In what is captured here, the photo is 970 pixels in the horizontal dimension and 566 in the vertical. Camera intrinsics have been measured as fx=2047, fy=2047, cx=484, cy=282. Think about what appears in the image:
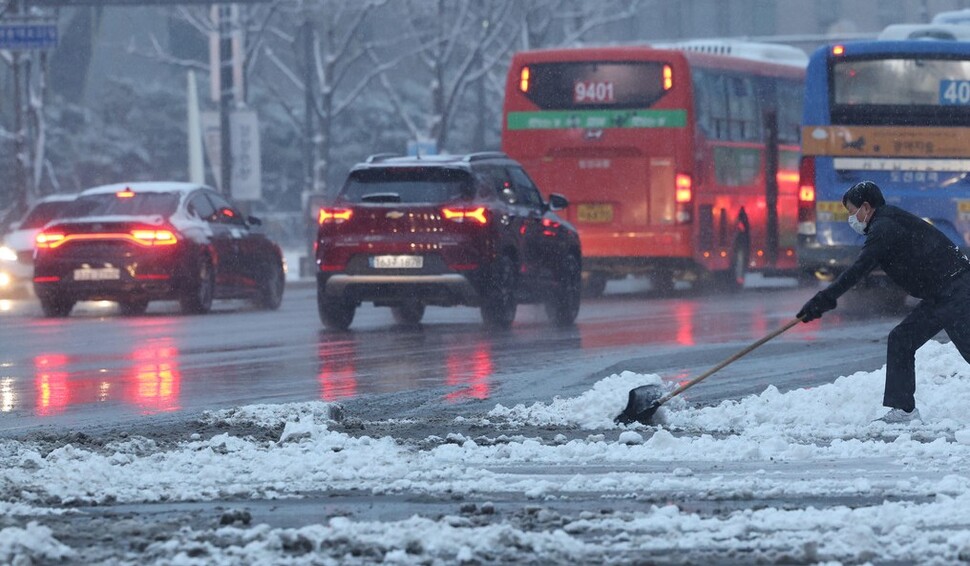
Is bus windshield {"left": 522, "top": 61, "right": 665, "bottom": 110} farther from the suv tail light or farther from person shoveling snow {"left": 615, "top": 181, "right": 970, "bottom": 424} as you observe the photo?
person shoveling snow {"left": 615, "top": 181, "right": 970, "bottom": 424}

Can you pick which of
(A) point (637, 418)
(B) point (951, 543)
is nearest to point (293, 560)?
(B) point (951, 543)

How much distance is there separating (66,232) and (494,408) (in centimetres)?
1160

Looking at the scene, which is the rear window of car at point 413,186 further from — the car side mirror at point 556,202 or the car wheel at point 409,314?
the car wheel at point 409,314

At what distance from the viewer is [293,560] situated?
21.4 feet

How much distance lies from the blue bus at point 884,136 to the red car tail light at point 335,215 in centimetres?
616

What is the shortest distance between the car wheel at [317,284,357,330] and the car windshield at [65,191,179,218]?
3021mm

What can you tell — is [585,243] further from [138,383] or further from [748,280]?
[138,383]

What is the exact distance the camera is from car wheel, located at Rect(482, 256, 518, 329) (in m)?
19.8

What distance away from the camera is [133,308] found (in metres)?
24.5

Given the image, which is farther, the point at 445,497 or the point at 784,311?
the point at 784,311

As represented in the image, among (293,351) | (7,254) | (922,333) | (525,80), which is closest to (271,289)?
(7,254)

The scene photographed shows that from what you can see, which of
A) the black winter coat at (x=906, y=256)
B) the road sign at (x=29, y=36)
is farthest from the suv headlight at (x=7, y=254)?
the black winter coat at (x=906, y=256)

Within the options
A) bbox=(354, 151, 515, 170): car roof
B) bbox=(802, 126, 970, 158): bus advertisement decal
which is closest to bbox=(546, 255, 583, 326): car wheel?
bbox=(354, 151, 515, 170): car roof

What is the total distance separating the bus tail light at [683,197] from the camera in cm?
2739
